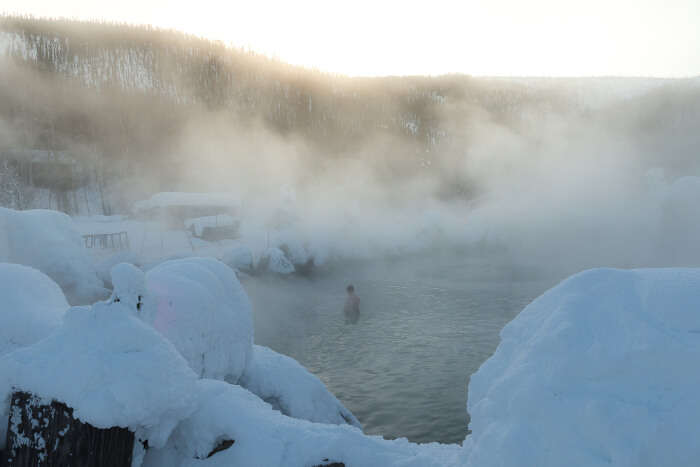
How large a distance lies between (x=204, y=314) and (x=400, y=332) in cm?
951

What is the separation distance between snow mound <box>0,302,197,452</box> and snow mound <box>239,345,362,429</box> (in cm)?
337

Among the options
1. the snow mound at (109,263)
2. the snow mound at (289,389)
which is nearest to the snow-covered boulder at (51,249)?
the snow mound at (289,389)

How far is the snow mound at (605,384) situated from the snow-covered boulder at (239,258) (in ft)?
60.3

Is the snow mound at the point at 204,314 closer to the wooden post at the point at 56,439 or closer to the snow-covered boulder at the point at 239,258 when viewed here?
the wooden post at the point at 56,439

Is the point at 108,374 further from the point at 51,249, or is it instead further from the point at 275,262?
the point at 275,262

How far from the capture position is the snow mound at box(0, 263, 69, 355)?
349 centimetres

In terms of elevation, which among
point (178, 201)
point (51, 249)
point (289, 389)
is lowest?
point (178, 201)

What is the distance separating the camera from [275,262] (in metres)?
21.3

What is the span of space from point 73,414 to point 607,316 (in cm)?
274

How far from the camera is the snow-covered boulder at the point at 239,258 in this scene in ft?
65.7

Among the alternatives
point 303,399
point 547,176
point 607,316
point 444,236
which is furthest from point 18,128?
point 547,176

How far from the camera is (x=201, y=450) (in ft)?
9.85

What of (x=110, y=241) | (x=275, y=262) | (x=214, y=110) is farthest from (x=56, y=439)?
(x=214, y=110)

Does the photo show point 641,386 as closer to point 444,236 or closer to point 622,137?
point 444,236
